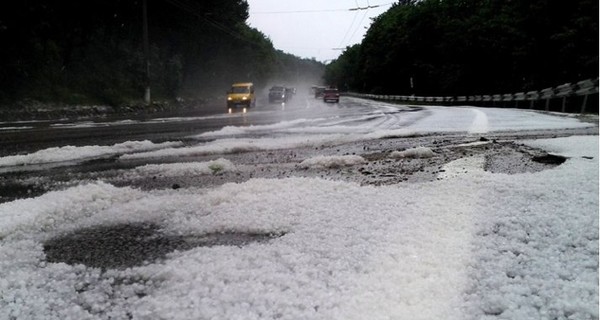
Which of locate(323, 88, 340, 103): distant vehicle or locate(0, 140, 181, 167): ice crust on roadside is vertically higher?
locate(323, 88, 340, 103): distant vehicle

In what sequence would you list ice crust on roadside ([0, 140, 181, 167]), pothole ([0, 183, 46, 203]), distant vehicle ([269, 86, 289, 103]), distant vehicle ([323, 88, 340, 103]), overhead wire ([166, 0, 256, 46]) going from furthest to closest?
distant vehicle ([323, 88, 340, 103]), distant vehicle ([269, 86, 289, 103]), overhead wire ([166, 0, 256, 46]), ice crust on roadside ([0, 140, 181, 167]), pothole ([0, 183, 46, 203])

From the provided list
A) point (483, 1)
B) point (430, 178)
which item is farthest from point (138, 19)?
point (483, 1)

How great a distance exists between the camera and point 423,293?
150 centimetres

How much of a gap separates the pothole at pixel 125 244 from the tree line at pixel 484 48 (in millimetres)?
27338

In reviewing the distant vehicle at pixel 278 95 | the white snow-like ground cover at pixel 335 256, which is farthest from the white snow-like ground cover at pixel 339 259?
the distant vehicle at pixel 278 95

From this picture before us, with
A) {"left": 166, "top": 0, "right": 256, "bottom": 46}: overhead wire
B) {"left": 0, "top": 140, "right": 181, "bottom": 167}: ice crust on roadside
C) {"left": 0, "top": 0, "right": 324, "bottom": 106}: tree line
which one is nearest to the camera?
{"left": 0, "top": 140, "right": 181, "bottom": 167}: ice crust on roadside

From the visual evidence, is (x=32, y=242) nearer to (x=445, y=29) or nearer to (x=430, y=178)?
(x=430, y=178)

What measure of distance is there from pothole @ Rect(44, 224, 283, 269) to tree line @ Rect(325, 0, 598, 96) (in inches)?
1076

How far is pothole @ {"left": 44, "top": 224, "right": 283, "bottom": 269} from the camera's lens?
2014mm

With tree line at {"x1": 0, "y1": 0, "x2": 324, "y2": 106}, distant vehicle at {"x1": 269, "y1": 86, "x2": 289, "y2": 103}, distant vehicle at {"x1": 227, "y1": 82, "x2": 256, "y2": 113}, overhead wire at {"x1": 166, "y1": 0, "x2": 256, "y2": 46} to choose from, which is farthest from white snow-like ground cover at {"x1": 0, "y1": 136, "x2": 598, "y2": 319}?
distant vehicle at {"x1": 269, "y1": 86, "x2": 289, "y2": 103}

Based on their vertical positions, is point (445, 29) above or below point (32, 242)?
above

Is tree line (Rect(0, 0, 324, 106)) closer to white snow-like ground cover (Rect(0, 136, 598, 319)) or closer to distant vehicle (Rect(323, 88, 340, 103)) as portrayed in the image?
distant vehicle (Rect(323, 88, 340, 103))

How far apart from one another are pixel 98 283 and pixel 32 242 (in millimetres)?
746

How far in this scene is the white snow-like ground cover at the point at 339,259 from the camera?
1.44m
